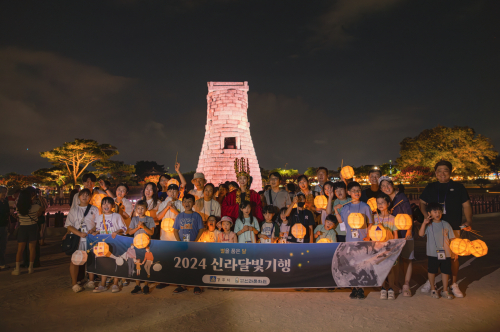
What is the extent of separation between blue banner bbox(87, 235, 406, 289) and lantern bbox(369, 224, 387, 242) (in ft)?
0.34

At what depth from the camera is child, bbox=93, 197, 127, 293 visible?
190 inches

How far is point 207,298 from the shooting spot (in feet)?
14.5

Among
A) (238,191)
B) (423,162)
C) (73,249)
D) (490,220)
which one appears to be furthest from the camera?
(423,162)

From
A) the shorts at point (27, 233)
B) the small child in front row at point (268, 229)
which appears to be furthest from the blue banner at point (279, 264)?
the shorts at point (27, 233)

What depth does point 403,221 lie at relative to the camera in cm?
428

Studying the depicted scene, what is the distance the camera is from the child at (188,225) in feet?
15.8

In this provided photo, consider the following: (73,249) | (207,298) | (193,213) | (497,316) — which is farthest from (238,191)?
(497,316)

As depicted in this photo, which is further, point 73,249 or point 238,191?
point 238,191

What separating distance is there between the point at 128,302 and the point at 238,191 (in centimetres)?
265

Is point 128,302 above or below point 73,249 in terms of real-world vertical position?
below

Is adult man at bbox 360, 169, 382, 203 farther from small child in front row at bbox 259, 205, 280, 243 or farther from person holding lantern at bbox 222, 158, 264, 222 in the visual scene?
person holding lantern at bbox 222, 158, 264, 222

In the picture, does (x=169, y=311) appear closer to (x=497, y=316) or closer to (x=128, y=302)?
(x=128, y=302)

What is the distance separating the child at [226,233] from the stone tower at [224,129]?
1165 centimetres

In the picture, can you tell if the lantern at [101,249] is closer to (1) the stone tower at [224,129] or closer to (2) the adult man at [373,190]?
(2) the adult man at [373,190]
